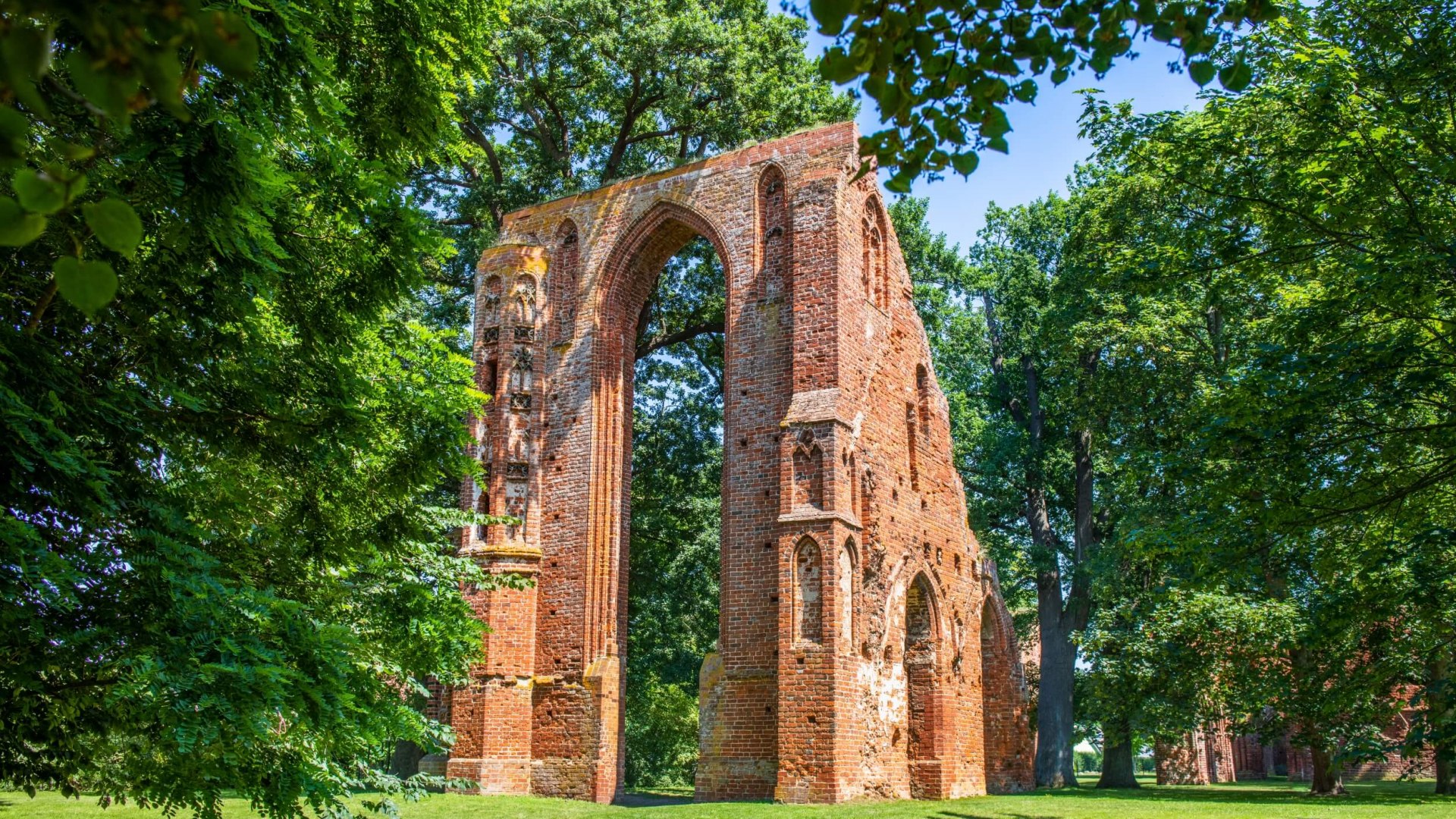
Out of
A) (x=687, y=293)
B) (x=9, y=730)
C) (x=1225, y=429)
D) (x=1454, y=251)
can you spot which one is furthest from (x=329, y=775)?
(x=687, y=293)

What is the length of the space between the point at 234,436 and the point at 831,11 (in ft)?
17.4

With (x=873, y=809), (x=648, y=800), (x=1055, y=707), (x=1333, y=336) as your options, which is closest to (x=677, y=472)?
(x=648, y=800)

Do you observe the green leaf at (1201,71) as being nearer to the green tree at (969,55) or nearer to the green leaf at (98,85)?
the green tree at (969,55)

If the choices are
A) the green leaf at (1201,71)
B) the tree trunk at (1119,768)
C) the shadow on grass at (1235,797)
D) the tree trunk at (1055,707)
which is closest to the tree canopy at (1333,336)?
the shadow on grass at (1235,797)

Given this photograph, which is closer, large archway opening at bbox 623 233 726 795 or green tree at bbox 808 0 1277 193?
green tree at bbox 808 0 1277 193

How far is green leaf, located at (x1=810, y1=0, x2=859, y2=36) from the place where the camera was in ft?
7.20

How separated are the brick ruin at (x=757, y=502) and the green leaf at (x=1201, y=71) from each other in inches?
439

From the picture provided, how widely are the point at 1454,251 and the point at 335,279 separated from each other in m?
7.12

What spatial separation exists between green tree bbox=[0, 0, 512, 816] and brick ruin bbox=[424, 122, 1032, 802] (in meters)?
7.32

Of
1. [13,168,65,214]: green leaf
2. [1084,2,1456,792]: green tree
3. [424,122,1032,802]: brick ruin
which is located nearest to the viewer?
[13,168,65,214]: green leaf

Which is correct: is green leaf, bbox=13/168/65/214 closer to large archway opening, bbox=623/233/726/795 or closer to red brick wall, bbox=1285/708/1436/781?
large archway opening, bbox=623/233/726/795

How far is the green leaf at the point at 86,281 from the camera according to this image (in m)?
1.83

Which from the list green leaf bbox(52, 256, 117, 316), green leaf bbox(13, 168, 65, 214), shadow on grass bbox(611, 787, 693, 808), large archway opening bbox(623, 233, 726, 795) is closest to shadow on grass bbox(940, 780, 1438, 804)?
shadow on grass bbox(611, 787, 693, 808)

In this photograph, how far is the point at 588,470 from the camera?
56.0 feet
